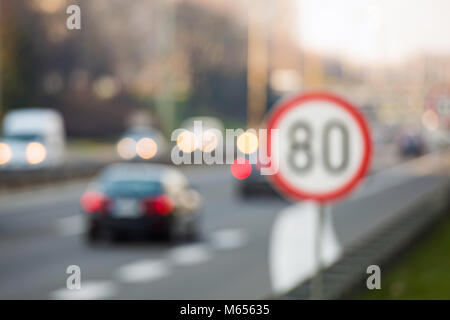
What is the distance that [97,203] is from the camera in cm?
1820

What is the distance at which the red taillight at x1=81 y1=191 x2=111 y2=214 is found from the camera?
18141mm

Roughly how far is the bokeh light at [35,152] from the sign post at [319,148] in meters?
32.8

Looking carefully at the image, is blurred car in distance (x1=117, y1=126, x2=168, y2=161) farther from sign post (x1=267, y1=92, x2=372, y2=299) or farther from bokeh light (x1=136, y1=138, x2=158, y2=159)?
sign post (x1=267, y1=92, x2=372, y2=299)

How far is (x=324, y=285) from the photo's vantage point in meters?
6.88

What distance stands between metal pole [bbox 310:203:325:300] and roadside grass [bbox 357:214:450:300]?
2.51 metres

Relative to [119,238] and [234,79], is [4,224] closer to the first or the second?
[119,238]

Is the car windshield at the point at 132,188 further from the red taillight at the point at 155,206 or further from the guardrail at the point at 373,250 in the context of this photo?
the guardrail at the point at 373,250

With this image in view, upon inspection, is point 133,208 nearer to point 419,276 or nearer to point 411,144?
point 419,276

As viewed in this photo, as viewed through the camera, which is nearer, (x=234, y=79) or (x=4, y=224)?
(x=4, y=224)

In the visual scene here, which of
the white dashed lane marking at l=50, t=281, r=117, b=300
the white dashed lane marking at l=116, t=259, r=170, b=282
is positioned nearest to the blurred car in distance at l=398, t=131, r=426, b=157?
the white dashed lane marking at l=116, t=259, r=170, b=282
